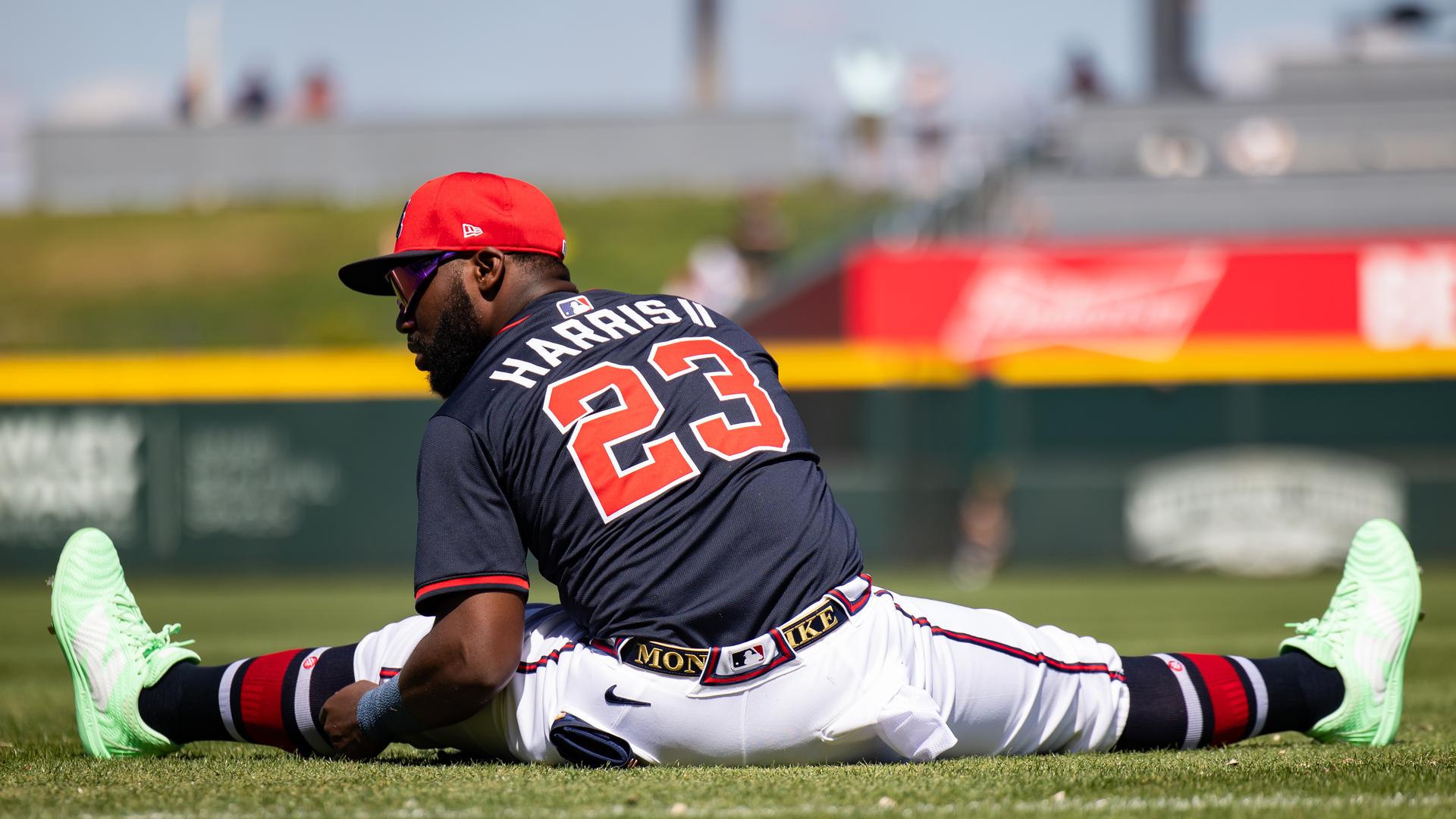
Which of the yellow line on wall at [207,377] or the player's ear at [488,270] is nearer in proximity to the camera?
the player's ear at [488,270]

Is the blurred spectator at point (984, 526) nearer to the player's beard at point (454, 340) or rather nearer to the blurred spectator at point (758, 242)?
the blurred spectator at point (758, 242)

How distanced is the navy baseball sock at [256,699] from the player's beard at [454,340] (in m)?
0.64

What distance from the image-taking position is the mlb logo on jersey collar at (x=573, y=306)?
3.19m

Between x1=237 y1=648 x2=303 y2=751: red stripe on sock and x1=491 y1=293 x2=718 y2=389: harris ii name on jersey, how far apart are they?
84 centimetres

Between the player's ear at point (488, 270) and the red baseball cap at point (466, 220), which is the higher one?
the red baseball cap at point (466, 220)

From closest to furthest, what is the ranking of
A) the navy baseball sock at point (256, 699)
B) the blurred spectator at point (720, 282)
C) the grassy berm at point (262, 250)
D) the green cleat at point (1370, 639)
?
the navy baseball sock at point (256, 699), the green cleat at point (1370, 639), the blurred spectator at point (720, 282), the grassy berm at point (262, 250)

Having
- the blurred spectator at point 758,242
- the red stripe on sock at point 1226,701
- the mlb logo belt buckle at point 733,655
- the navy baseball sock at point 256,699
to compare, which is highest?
the mlb logo belt buckle at point 733,655

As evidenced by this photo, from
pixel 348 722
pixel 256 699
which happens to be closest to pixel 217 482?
pixel 256 699

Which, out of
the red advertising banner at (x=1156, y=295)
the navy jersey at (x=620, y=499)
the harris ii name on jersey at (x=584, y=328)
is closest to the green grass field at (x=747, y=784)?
the navy jersey at (x=620, y=499)

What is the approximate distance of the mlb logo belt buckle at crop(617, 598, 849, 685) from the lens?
2945mm

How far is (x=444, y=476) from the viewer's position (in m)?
2.92

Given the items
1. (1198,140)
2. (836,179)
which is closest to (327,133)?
(836,179)

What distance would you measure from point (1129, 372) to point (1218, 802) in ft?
41.3

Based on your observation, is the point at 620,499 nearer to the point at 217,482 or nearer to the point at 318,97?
the point at 217,482
